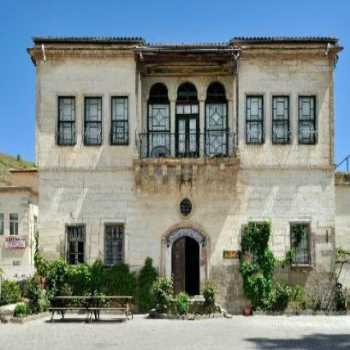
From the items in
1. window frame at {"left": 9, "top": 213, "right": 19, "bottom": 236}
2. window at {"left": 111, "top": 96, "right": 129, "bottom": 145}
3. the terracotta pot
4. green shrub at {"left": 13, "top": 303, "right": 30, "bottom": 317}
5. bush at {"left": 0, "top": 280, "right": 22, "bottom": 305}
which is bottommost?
the terracotta pot

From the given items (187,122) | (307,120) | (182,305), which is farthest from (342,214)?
(182,305)

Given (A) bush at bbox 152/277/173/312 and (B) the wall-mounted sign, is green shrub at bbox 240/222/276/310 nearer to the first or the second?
(B) the wall-mounted sign

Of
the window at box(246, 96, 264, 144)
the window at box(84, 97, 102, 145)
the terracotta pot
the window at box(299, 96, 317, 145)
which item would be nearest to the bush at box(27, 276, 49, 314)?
the window at box(84, 97, 102, 145)

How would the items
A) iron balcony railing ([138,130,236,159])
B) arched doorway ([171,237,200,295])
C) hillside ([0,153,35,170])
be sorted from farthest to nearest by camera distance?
1. hillside ([0,153,35,170])
2. iron balcony railing ([138,130,236,159])
3. arched doorway ([171,237,200,295])

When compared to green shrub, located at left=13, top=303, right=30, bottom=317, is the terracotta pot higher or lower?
lower

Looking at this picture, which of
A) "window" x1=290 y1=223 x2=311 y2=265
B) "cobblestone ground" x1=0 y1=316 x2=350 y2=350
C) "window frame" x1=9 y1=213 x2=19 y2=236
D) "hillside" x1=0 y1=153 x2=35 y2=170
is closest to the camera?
"cobblestone ground" x1=0 y1=316 x2=350 y2=350

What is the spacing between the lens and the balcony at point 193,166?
2489 cm

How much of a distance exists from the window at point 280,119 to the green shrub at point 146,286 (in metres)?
6.41

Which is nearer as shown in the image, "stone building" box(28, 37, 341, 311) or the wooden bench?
the wooden bench

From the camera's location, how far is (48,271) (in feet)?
80.5

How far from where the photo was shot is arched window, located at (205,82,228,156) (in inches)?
1017

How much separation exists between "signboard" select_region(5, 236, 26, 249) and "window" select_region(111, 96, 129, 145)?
14.2 meters

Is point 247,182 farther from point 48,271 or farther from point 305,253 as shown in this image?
point 48,271

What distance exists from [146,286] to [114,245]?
1.90m
